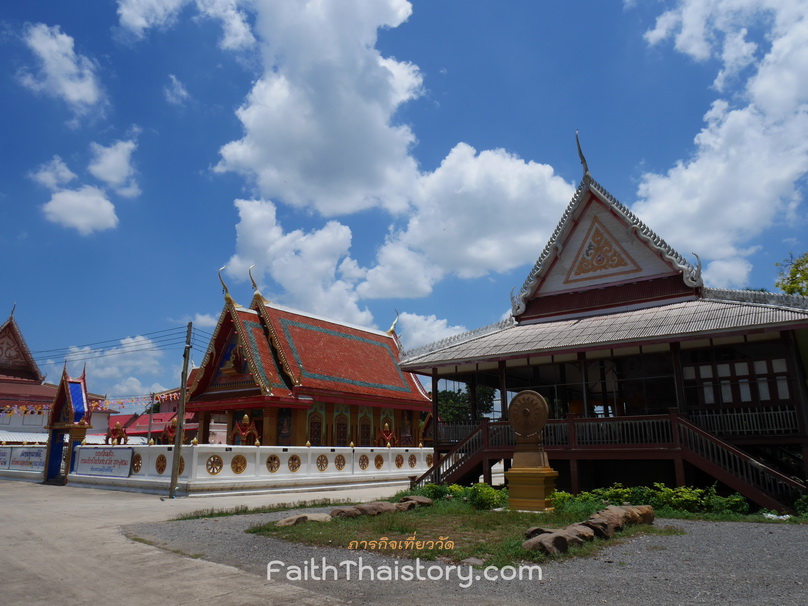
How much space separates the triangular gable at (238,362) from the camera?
2514cm

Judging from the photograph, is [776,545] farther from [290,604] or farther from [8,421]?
[8,421]

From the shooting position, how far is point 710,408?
15367 millimetres

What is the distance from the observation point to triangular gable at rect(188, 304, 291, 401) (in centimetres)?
2514

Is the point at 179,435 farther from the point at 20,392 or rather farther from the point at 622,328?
the point at 20,392

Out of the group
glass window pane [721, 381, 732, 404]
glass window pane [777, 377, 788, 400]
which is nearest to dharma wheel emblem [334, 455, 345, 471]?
glass window pane [721, 381, 732, 404]

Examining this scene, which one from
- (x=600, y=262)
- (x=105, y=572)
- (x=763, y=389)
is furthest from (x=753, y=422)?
(x=105, y=572)

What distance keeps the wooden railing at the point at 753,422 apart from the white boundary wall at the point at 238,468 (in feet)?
41.8

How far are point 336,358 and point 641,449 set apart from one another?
18488mm

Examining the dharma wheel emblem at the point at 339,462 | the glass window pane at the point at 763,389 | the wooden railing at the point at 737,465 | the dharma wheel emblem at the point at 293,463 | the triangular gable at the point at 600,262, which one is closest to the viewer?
the wooden railing at the point at 737,465

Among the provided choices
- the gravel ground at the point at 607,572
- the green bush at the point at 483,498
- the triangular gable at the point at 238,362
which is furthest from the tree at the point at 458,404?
the gravel ground at the point at 607,572

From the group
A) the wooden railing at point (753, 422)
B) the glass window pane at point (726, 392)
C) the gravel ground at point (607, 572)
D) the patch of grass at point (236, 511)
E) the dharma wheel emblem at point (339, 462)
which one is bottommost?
the patch of grass at point (236, 511)

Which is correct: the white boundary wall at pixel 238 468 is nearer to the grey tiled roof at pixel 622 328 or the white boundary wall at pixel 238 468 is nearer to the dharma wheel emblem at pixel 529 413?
the grey tiled roof at pixel 622 328

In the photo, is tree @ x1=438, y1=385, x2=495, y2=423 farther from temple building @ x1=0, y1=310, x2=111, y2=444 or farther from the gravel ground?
the gravel ground

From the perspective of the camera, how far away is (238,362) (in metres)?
26.7
